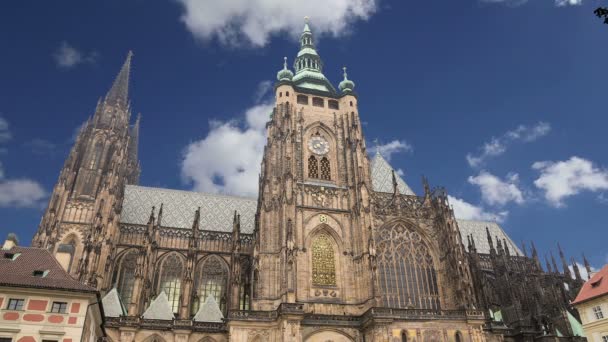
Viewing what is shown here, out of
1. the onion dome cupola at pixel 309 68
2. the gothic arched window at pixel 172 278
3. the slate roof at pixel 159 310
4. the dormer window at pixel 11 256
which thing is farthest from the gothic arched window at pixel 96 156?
the dormer window at pixel 11 256

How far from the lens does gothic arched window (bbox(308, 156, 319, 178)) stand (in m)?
42.8

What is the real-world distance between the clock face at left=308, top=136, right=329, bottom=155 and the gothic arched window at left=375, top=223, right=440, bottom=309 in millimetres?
9516

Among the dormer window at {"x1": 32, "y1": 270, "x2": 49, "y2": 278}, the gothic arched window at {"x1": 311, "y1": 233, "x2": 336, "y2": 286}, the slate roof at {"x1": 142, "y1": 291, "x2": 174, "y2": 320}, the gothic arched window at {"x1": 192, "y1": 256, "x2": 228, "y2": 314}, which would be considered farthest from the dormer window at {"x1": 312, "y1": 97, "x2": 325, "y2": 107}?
the dormer window at {"x1": 32, "y1": 270, "x2": 49, "y2": 278}

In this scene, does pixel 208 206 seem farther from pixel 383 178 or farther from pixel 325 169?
pixel 383 178

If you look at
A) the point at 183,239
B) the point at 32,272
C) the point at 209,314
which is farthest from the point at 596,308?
the point at 32,272

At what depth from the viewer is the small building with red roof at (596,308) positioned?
32.5 meters

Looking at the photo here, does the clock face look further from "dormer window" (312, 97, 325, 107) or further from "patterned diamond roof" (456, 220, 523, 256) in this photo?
"patterned diamond roof" (456, 220, 523, 256)

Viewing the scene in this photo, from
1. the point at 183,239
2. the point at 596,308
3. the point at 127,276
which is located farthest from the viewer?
the point at 183,239

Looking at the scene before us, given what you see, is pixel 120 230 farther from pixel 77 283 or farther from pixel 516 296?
pixel 516 296

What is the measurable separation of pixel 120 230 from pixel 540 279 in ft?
149

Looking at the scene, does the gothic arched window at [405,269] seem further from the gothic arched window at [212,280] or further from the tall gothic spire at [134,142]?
the tall gothic spire at [134,142]

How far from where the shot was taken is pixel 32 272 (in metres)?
23.7

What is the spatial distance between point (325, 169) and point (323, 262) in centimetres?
944

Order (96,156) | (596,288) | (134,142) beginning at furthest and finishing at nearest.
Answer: (134,142) < (96,156) < (596,288)
